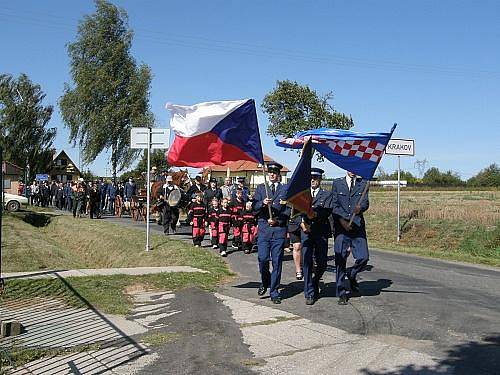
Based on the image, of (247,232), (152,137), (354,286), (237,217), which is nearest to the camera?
(354,286)

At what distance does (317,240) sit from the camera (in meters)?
9.72

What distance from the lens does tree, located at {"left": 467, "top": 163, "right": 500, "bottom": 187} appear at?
106125 mm

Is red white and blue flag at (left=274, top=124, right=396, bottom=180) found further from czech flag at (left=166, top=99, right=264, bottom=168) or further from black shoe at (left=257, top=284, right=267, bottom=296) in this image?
black shoe at (left=257, top=284, right=267, bottom=296)

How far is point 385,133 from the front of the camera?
31.8 ft

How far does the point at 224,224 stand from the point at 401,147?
7188 millimetres

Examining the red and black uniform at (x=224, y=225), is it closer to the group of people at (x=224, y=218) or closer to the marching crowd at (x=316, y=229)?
the group of people at (x=224, y=218)

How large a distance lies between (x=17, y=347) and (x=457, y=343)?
5.09m

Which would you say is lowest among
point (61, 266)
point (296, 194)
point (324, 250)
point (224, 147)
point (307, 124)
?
point (61, 266)

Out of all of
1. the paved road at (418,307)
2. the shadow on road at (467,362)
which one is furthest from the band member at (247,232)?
the shadow on road at (467,362)

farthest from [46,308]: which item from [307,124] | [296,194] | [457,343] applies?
[307,124]

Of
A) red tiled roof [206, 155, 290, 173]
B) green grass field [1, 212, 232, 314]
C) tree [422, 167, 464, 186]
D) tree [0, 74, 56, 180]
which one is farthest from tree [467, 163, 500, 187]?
green grass field [1, 212, 232, 314]

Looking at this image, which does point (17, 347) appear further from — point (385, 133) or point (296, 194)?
point (385, 133)

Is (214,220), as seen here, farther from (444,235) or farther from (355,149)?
(444,235)

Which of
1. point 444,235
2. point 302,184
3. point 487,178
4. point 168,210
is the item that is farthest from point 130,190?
point 487,178
